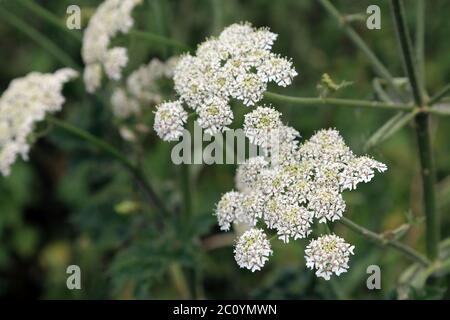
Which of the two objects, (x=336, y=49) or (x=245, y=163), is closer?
(x=245, y=163)

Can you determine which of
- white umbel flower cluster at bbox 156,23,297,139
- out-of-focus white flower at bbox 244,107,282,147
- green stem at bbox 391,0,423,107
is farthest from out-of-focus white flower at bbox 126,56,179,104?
green stem at bbox 391,0,423,107

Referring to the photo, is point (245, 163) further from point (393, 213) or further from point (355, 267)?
point (393, 213)

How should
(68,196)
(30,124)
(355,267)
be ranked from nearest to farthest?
(30,124), (355,267), (68,196)

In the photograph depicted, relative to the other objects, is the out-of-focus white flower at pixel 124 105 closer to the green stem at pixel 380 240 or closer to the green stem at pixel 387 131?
the green stem at pixel 387 131

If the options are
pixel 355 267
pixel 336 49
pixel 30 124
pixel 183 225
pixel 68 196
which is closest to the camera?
pixel 30 124

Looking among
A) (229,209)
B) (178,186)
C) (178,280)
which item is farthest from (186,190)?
(229,209)
